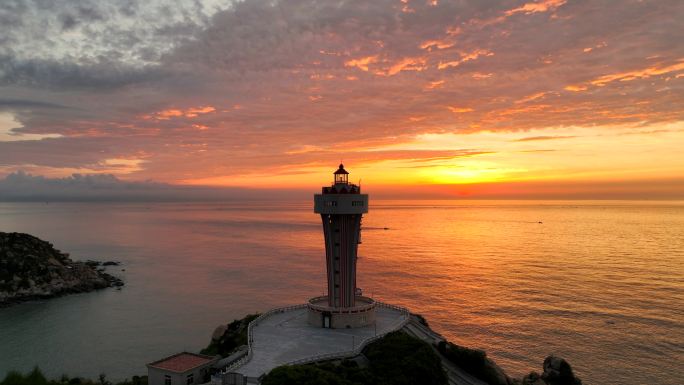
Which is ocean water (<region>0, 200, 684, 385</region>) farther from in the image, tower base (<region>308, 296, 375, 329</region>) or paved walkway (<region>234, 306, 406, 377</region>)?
tower base (<region>308, 296, 375, 329</region>)

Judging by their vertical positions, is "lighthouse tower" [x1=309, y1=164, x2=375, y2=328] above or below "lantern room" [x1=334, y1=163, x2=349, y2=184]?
below

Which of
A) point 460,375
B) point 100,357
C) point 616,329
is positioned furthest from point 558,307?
point 100,357

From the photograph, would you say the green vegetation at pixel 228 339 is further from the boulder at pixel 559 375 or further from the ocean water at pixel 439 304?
the boulder at pixel 559 375

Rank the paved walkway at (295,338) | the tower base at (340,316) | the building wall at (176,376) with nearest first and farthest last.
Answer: the building wall at (176,376) < the paved walkway at (295,338) < the tower base at (340,316)

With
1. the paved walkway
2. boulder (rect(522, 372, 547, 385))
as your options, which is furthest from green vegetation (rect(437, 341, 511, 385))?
the paved walkway

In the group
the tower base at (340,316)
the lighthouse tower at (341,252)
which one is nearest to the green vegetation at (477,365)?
the tower base at (340,316)
